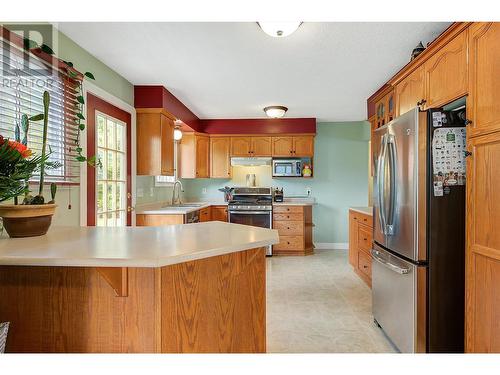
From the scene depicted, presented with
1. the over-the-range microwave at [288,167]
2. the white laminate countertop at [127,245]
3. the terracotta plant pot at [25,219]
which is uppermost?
the over-the-range microwave at [288,167]

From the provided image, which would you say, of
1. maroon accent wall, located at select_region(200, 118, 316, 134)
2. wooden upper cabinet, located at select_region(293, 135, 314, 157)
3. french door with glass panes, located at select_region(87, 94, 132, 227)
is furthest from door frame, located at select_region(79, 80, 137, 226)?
wooden upper cabinet, located at select_region(293, 135, 314, 157)

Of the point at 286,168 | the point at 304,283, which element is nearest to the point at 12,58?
the point at 304,283

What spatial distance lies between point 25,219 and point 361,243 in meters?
3.31

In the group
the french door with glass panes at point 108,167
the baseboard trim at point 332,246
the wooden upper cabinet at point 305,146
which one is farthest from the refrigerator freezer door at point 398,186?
the baseboard trim at point 332,246

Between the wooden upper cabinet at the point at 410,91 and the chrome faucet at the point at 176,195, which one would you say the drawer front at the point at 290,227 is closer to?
the chrome faucet at the point at 176,195

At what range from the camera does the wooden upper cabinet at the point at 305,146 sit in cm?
513

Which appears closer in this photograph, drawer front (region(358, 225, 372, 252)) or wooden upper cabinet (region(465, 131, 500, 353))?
wooden upper cabinet (region(465, 131, 500, 353))

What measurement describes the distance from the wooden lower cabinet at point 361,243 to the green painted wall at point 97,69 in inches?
116

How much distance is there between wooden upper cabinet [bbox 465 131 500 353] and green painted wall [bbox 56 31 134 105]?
276cm

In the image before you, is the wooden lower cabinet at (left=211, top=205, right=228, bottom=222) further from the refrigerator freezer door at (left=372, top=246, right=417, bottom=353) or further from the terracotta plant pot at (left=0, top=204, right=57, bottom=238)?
the terracotta plant pot at (left=0, top=204, right=57, bottom=238)

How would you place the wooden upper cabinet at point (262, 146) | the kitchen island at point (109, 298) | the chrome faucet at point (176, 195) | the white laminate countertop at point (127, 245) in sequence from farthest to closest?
the wooden upper cabinet at point (262, 146) < the chrome faucet at point (176, 195) < the kitchen island at point (109, 298) < the white laminate countertop at point (127, 245)

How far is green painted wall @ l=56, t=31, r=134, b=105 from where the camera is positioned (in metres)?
2.23

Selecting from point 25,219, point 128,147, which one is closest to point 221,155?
point 128,147

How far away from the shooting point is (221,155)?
5289mm
